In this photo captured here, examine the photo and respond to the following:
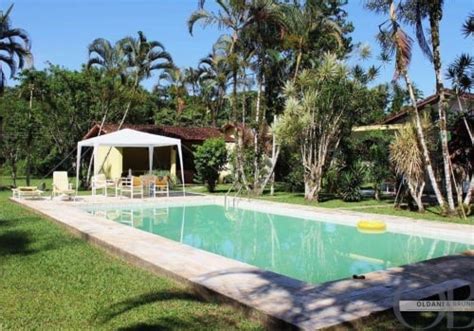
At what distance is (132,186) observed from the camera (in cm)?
1925

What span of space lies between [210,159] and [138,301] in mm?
16577

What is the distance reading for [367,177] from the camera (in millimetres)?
18828

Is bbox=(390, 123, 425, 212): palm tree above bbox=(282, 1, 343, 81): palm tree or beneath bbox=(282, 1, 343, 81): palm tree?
beneath

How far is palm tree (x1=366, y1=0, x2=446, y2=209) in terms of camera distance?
557 inches

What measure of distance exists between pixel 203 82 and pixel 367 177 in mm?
23510

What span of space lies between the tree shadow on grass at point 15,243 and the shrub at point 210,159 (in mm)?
11936

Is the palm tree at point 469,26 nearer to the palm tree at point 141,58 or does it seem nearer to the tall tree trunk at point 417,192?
the tall tree trunk at point 417,192

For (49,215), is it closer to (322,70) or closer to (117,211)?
(117,211)

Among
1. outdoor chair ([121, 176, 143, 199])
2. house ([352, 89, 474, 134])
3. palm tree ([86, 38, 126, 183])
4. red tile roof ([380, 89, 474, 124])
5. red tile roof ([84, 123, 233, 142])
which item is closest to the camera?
red tile roof ([380, 89, 474, 124])

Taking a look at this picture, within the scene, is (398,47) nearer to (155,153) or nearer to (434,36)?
(434,36)

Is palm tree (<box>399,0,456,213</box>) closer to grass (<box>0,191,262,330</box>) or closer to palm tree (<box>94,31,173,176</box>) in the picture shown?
grass (<box>0,191,262,330</box>)

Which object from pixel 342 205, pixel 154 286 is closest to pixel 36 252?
pixel 154 286

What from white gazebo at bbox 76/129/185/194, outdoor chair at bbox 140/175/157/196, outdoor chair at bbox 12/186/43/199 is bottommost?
outdoor chair at bbox 12/186/43/199

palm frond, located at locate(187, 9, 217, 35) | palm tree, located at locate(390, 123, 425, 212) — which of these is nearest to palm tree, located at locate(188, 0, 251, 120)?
palm frond, located at locate(187, 9, 217, 35)
